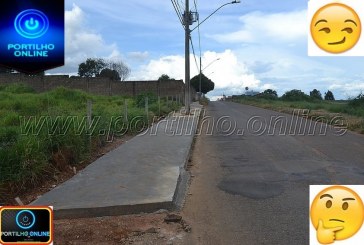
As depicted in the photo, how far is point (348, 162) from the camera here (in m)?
10.9

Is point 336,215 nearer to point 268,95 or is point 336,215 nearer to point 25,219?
point 25,219

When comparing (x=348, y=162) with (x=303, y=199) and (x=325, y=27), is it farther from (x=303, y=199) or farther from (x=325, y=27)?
(x=325, y=27)

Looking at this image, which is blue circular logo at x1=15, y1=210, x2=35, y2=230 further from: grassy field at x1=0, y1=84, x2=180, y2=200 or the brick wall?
the brick wall

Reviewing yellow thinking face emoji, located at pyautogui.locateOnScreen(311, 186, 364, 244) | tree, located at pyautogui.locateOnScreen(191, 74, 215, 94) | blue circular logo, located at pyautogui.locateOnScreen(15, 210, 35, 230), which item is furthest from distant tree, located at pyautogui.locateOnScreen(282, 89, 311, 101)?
blue circular logo, located at pyautogui.locateOnScreen(15, 210, 35, 230)

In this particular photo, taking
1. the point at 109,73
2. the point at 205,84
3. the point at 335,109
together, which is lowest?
the point at 335,109

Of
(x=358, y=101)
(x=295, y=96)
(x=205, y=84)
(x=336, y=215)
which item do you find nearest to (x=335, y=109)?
(x=358, y=101)

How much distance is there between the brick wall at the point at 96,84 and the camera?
6369cm

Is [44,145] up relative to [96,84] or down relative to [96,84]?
down

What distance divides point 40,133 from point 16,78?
58.5 m

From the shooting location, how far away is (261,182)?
880cm

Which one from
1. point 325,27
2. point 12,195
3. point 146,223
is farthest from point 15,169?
point 325,27

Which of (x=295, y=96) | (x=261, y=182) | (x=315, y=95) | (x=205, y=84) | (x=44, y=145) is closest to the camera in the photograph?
(x=261, y=182)

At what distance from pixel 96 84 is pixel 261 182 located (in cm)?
5991

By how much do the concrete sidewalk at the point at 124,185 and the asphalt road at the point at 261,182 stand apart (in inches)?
16.2
